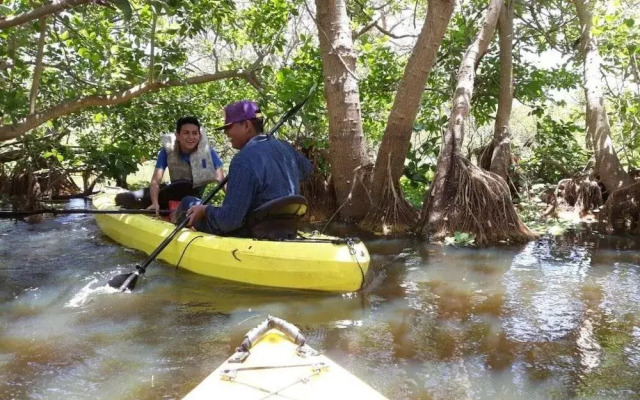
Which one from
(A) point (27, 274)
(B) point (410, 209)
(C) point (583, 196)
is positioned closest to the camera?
(A) point (27, 274)

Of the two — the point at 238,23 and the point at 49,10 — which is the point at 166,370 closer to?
the point at 49,10

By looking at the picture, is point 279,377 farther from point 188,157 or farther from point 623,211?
point 623,211

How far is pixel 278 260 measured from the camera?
14.3 ft

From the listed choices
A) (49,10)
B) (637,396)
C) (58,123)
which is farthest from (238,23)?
(637,396)

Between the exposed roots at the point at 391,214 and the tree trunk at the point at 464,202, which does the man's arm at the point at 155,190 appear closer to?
the exposed roots at the point at 391,214

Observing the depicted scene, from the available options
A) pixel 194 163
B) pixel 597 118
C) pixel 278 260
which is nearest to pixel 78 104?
pixel 194 163

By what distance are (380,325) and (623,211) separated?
437 centimetres

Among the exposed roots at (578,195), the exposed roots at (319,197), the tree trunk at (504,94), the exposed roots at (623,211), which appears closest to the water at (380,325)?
the exposed roots at (623,211)

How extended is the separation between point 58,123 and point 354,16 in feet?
16.0

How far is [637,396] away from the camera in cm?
279

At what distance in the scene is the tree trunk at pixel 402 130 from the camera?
21.4 ft

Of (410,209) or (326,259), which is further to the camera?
(410,209)

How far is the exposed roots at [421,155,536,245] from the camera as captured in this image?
6.36 metres

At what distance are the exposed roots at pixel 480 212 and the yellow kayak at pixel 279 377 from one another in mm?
4257
